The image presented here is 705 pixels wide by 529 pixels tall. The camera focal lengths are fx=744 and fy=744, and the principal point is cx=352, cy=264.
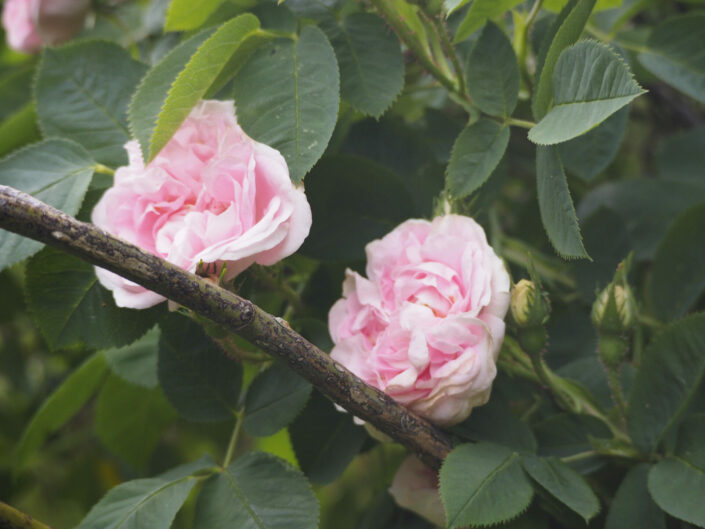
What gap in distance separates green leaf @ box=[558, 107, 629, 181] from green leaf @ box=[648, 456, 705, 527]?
28 centimetres

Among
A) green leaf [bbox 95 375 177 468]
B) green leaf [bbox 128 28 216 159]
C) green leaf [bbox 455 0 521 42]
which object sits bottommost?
green leaf [bbox 95 375 177 468]

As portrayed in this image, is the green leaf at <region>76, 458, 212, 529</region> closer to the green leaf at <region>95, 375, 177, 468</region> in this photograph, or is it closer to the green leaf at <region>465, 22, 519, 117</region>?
the green leaf at <region>95, 375, 177, 468</region>

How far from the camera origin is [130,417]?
0.84m

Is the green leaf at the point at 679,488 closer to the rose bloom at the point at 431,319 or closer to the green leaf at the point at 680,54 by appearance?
the rose bloom at the point at 431,319

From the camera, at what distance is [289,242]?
526mm

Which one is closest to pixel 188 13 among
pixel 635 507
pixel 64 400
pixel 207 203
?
pixel 207 203

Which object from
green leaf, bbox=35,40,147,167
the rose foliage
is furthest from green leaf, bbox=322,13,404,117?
green leaf, bbox=35,40,147,167

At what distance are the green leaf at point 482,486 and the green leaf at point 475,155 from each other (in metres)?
0.20

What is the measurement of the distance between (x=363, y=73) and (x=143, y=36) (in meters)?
0.51

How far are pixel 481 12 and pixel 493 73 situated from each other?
0.17 feet

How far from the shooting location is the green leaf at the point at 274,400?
61cm

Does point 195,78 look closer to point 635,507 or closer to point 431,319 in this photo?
point 431,319

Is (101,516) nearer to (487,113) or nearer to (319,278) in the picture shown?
(319,278)

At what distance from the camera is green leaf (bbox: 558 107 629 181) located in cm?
71
